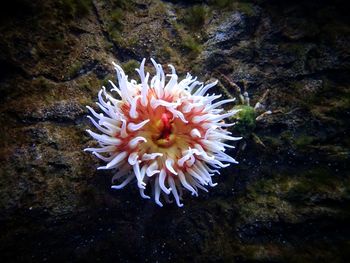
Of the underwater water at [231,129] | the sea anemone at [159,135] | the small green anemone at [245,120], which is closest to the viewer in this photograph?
the sea anemone at [159,135]

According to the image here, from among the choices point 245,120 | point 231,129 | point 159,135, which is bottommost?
point 231,129

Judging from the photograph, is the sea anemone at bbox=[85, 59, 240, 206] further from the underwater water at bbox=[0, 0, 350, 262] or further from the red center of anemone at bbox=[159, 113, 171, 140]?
the underwater water at bbox=[0, 0, 350, 262]

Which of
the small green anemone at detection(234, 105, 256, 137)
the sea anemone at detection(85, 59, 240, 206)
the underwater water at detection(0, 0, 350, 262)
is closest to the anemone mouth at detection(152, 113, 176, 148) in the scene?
the sea anemone at detection(85, 59, 240, 206)

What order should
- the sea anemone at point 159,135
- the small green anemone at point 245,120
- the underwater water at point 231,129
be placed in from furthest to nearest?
the small green anemone at point 245,120
the underwater water at point 231,129
the sea anemone at point 159,135

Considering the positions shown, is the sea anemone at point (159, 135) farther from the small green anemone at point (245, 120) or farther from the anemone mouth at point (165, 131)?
the small green anemone at point (245, 120)

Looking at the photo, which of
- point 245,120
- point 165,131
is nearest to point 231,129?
point 245,120

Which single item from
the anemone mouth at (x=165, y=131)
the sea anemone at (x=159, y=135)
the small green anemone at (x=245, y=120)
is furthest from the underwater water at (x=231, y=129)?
the anemone mouth at (x=165, y=131)

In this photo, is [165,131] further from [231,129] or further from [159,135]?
[231,129]
